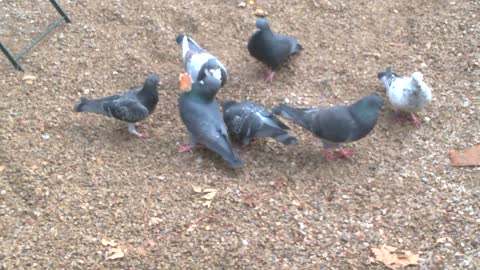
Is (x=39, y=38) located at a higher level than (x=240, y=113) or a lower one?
lower

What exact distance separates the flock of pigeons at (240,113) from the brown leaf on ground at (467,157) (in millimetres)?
478

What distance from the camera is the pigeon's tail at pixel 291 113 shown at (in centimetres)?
471

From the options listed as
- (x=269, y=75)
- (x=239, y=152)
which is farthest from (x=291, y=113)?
(x=269, y=75)

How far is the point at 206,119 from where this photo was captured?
4633mm

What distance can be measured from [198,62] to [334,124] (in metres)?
1.41

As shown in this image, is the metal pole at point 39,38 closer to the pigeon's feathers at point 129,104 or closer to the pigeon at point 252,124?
the pigeon's feathers at point 129,104

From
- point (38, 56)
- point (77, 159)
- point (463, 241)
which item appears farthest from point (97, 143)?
point (463, 241)

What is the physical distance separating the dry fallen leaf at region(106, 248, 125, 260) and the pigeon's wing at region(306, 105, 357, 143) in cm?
174

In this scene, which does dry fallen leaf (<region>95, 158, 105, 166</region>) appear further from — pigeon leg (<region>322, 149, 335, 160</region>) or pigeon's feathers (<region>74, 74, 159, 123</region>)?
pigeon leg (<region>322, 149, 335, 160</region>)

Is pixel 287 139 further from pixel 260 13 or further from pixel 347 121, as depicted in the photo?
pixel 260 13

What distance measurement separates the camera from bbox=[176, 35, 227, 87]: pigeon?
504 centimetres

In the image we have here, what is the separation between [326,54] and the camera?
575cm

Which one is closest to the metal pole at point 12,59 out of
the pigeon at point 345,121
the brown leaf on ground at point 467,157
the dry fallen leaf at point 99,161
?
the dry fallen leaf at point 99,161

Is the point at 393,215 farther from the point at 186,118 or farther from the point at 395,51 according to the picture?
the point at 395,51
